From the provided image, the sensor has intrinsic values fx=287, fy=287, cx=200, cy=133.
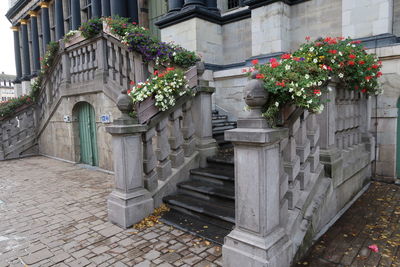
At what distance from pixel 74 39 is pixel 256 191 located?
817 cm

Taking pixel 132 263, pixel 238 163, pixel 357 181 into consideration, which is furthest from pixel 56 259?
pixel 357 181

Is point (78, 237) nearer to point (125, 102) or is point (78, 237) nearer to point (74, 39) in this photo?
point (125, 102)

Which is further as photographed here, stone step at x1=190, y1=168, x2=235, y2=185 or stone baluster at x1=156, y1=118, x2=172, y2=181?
stone baluster at x1=156, y1=118, x2=172, y2=181

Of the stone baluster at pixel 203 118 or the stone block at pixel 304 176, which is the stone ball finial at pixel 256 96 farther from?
the stone baluster at pixel 203 118

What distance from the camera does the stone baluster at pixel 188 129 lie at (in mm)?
5555

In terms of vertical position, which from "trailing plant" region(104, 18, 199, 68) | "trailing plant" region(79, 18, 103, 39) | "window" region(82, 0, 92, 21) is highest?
"window" region(82, 0, 92, 21)

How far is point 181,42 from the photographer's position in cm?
948

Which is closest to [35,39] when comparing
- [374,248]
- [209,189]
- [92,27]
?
[92,27]

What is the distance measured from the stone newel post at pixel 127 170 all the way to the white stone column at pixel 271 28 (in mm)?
4860

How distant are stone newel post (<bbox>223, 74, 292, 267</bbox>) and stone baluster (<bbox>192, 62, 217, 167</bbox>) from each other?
2.59 metres

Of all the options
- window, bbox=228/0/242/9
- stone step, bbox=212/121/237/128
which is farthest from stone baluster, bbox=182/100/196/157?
window, bbox=228/0/242/9

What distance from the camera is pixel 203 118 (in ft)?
18.9

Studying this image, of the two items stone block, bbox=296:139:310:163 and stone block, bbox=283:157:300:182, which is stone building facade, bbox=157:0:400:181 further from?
stone block, bbox=283:157:300:182

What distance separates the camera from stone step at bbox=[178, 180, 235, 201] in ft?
14.8
